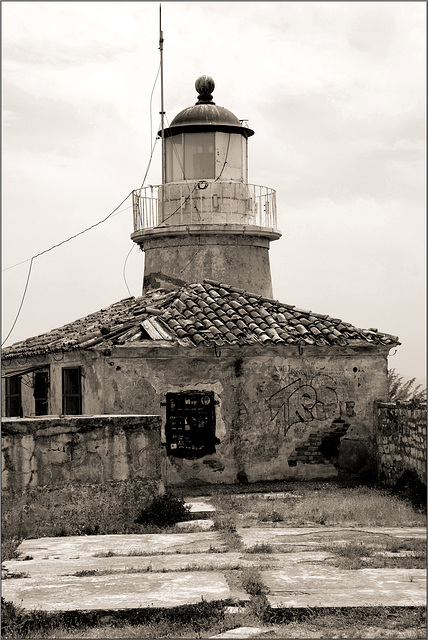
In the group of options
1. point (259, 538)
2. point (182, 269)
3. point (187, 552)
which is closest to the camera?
point (187, 552)

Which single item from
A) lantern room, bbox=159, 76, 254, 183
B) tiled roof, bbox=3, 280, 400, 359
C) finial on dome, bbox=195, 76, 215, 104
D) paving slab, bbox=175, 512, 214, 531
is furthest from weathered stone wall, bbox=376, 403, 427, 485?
finial on dome, bbox=195, 76, 215, 104

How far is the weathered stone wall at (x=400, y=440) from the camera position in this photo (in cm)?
1453

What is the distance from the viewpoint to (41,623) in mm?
7473

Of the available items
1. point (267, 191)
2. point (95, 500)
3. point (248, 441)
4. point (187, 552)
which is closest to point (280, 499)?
point (248, 441)

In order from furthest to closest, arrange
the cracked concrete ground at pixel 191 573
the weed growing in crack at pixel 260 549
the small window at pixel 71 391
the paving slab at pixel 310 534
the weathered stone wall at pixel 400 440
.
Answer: the small window at pixel 71 391 → the weathered stone wall at pixel 400 440 → the paving slab at pixel 310 534 → the weed growing in crack at pixel 260 549 → the cracked concrete ground at pixel 191 573

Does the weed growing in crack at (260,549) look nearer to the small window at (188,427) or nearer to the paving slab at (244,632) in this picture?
the paving slab at (244,632)

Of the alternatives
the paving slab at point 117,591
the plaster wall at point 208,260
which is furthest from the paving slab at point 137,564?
the plaster wall at point 208,260

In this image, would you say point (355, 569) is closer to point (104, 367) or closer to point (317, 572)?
point (317, 572)

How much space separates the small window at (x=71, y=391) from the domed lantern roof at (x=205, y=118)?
716cm

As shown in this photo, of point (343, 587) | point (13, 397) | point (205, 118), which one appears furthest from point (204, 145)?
point (343, 587)

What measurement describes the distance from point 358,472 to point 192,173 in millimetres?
8744

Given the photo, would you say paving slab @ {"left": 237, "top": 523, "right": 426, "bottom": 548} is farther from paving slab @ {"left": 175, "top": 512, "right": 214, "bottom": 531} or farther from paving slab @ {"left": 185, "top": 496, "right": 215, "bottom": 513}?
paving slab @ {"left": 185, "top": 496, "right": 215, "bottom": 513}

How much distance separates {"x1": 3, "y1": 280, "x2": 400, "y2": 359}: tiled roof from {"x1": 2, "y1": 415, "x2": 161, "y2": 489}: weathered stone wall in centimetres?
412

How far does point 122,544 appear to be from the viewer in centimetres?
1087
